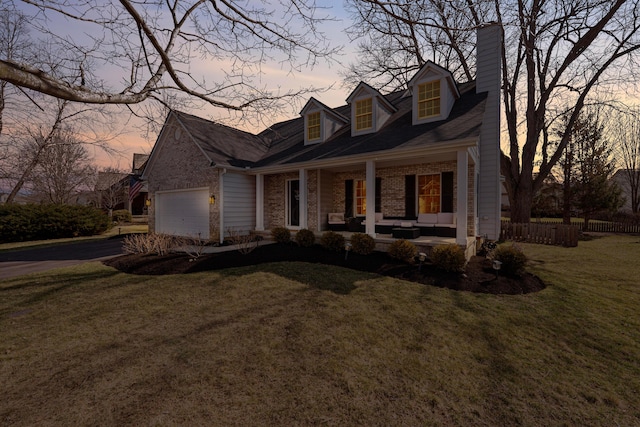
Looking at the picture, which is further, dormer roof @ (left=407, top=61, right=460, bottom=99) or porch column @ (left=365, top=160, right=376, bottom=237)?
dormer roof @ (left=407, top=61, right=460, bottom=99)

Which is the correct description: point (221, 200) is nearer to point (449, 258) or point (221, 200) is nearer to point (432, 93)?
point (449, 258)

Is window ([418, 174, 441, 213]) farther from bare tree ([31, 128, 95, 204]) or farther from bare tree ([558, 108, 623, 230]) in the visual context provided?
bare tree ([31, 128, 95, 204])

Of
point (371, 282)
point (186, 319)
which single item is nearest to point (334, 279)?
point (371, 282)

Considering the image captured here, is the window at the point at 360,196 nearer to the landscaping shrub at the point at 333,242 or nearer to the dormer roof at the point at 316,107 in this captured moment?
the dormer roof at the point at 316,107

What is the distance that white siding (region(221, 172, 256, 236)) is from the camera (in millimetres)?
12328

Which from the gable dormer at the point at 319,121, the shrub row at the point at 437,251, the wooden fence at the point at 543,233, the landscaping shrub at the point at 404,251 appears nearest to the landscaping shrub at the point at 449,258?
the shrub row at the point at 437,251

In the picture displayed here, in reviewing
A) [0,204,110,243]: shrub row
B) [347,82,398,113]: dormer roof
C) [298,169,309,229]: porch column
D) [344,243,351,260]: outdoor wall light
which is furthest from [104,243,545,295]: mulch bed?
[0,204,110,243]: shrub row

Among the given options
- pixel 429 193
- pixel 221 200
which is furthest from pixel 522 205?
pixel 221 200

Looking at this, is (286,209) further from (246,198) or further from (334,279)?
(334,279)

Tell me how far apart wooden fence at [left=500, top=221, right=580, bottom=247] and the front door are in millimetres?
11610

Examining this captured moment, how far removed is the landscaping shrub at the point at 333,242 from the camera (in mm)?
9445

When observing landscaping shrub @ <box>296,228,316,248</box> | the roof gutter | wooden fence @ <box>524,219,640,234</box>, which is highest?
the roof gutter

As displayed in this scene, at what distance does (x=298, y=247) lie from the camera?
418 inches

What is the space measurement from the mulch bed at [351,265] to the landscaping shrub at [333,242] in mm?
196
